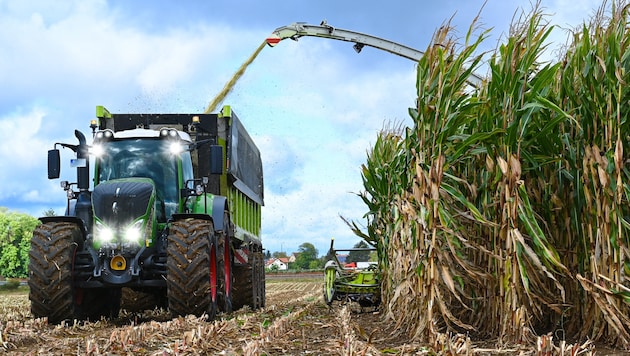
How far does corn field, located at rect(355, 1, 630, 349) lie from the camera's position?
18.2ft

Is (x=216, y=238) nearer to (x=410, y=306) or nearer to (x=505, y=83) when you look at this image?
(x=410, y=306)

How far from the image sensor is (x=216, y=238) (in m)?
8.58

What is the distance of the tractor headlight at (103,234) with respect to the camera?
7988mm

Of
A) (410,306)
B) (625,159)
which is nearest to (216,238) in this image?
(410,306)

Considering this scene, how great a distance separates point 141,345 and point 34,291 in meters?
3.01

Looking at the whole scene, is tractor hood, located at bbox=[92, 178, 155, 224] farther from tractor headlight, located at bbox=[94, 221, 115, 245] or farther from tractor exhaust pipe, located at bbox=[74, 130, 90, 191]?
tractor exhaust pipe, located at bbox=[74, 130, 90, 191]

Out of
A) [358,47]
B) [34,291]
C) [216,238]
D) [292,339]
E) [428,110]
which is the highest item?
[358,47]

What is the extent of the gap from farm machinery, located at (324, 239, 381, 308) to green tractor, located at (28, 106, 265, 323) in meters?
1.59

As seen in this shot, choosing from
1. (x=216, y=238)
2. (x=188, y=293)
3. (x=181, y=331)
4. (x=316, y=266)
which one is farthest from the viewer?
(x=316, y=266)

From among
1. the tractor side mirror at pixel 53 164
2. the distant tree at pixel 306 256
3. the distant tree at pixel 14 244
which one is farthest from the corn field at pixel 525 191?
the distant tree at pixel 306 256

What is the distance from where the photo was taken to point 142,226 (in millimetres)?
8039

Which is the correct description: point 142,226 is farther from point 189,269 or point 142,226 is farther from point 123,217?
point 189,269

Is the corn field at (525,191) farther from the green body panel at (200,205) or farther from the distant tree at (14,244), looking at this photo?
the distant tree at (14,244)

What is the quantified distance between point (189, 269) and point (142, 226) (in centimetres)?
92
